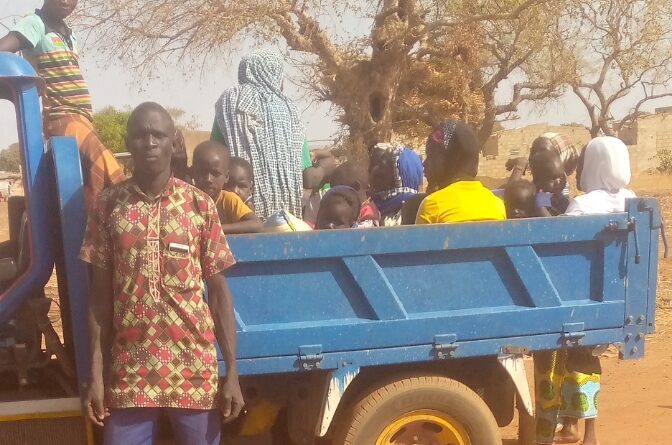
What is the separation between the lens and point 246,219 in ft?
12.2

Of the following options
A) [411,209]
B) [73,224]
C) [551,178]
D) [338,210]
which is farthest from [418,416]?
[551,178]

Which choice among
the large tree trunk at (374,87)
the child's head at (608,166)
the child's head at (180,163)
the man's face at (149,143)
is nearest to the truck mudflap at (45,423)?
the man's face at (149,143)

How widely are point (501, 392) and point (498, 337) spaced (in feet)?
1.37

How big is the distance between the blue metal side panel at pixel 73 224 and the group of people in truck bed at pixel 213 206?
215 mm

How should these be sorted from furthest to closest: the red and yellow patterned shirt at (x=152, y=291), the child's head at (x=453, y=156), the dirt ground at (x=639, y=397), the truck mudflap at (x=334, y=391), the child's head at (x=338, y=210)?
the dirt ground at (x=639, y=397) → the child's head at (x=338, y=210) → the child's head at (x=453, y=156) → the truck mudflap at (x=334, y=391) → the red and yellow patterned shirt at (x=152, y=291)

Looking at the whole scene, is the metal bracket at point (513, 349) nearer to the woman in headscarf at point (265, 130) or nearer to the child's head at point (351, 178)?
the woman in headscarf at point (265, 130)

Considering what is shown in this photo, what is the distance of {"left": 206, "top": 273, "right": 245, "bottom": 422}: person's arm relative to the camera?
2.88 meters

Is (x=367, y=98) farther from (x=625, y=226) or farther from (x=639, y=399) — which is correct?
(x=625, y=226)

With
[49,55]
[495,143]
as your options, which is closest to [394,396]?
[49,55]

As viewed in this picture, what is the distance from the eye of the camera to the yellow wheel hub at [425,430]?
11.6 ft

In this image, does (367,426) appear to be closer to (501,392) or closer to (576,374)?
(501,392)

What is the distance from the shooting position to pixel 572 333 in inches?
141

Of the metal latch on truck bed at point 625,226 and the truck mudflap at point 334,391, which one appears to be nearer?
the truck mudflap at point 334,391

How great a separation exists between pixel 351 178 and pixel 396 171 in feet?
0.98
